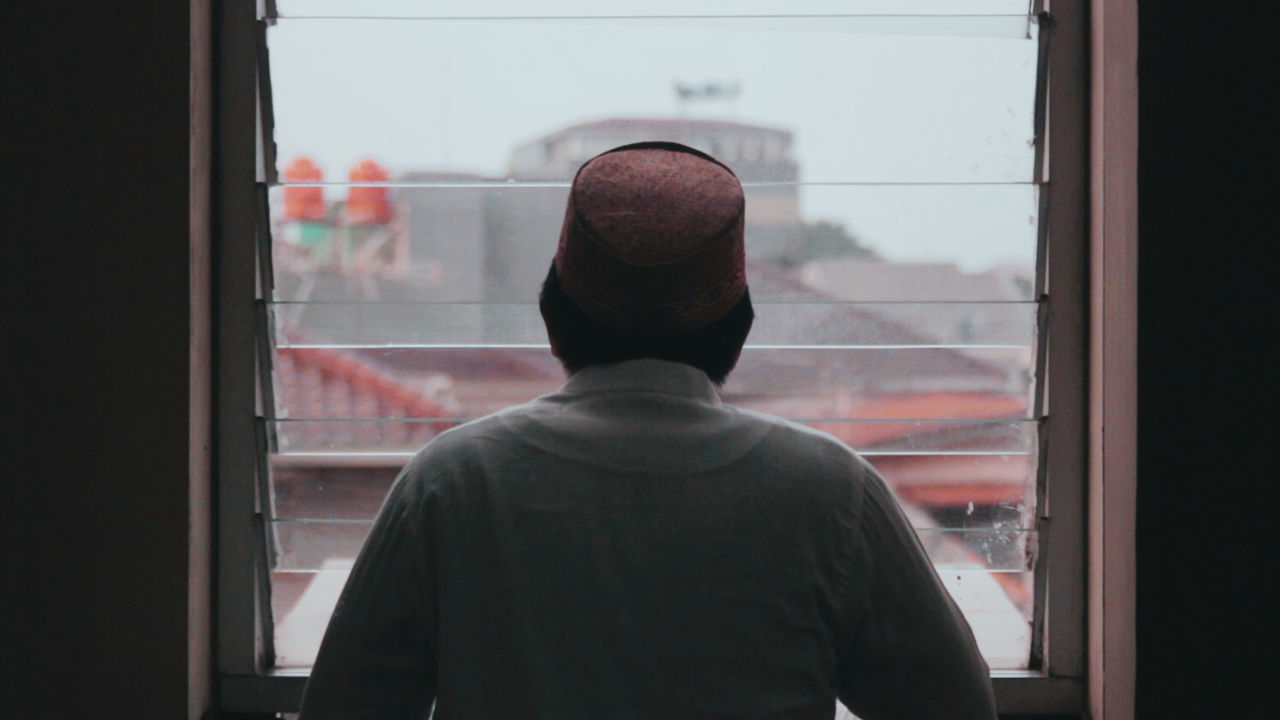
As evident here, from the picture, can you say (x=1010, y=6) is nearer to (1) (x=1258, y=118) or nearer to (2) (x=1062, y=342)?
(1) (x=1258, y=118)

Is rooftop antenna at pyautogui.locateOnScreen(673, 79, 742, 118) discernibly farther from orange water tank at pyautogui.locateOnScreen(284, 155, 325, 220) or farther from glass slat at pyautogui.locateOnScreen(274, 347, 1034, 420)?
orange water tank at pyautogui.locateOnScreen(284, 155, 325, 220)

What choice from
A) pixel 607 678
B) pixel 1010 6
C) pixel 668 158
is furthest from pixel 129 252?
pixel 1010 6

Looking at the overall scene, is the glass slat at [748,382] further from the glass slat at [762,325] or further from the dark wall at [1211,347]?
the dark wall at [1211,347]

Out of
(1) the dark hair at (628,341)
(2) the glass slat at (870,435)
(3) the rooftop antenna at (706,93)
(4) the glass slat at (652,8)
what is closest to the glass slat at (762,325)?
(2) the glass slat at (870,435)

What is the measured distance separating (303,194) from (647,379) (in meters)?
1.05

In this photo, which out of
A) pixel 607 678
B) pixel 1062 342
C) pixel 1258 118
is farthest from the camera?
pixel 1062 342

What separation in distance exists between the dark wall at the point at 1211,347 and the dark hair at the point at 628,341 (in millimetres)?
889

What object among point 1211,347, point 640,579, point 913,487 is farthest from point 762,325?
point 640,579

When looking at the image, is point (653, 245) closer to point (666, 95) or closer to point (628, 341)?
point (628, 341)

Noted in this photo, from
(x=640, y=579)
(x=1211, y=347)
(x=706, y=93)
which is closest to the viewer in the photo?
(x=640, y=579)

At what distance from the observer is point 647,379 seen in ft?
4.01

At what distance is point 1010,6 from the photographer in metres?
2.01

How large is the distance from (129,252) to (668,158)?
1.04 m

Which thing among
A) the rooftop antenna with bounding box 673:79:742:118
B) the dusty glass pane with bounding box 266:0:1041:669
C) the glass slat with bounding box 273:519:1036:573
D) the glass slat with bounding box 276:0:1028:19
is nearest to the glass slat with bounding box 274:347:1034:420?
the dusty glass pane with bounding box 266:0:1041:669
